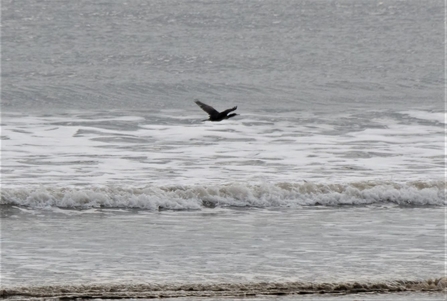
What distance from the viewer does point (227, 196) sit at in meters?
13.4

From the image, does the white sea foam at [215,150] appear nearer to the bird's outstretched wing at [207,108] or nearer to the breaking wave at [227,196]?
the breaking wave at [227,196]

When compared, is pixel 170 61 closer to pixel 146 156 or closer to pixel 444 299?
pixel 146 156

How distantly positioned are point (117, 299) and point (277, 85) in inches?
858

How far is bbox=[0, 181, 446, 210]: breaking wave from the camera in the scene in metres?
13.0

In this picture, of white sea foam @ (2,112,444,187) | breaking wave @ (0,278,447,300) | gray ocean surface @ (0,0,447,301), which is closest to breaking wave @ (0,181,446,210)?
gray ocean surface @ (0,0,447,301)

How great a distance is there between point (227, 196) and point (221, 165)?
8.39 ft

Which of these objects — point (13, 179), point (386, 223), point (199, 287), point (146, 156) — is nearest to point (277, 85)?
point (146, 156)

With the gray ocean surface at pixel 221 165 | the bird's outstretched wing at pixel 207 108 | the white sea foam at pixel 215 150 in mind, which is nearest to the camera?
the gray ocean surface at pixel 221 165

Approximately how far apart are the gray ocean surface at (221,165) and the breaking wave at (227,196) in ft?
0.09

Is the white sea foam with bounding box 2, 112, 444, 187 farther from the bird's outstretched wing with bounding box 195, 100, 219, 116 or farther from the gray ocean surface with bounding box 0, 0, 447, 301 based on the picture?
the bird's outstretched wing with bounding box 195, 100, 219, 116

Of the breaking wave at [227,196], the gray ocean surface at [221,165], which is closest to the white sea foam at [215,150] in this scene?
the gray ocean surface at [221,165]

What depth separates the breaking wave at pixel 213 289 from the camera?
26.7 ft

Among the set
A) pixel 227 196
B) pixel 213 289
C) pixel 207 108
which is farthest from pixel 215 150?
pixel 213 289

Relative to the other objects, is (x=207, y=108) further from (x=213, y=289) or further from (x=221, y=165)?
(x=213, y=289)
